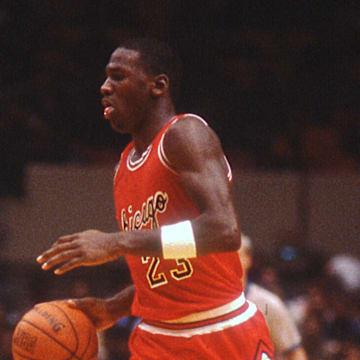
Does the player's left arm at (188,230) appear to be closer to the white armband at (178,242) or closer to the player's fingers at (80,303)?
the white armband at (178,242)

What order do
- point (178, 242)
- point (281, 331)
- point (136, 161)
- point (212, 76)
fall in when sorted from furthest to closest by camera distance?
point (212, 76)
point (281, 331)
point (136, 161)
point (178, 242)

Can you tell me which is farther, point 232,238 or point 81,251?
point 232,238

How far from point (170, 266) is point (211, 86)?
26.2 ft

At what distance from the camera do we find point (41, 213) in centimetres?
962

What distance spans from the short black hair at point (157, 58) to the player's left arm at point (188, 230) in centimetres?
40

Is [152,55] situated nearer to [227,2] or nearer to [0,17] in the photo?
[0,17]

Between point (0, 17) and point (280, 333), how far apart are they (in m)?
6.31

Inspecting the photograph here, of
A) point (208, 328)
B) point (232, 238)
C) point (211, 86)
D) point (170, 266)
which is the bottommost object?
point (211, 86)

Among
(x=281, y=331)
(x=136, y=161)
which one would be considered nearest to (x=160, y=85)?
(x=136, y=161)

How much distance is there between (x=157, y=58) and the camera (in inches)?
135

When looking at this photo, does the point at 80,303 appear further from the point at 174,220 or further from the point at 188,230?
the point at 188,230

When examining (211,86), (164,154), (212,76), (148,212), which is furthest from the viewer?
(212,76)

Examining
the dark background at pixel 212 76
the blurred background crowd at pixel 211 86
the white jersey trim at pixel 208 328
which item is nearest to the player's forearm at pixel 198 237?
the white jersey trim at pixel 208 328

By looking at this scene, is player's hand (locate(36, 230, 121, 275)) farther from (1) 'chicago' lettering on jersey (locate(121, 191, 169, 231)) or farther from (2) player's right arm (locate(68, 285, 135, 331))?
(2) player's right arm (locate(68, 285, 135, 331))
